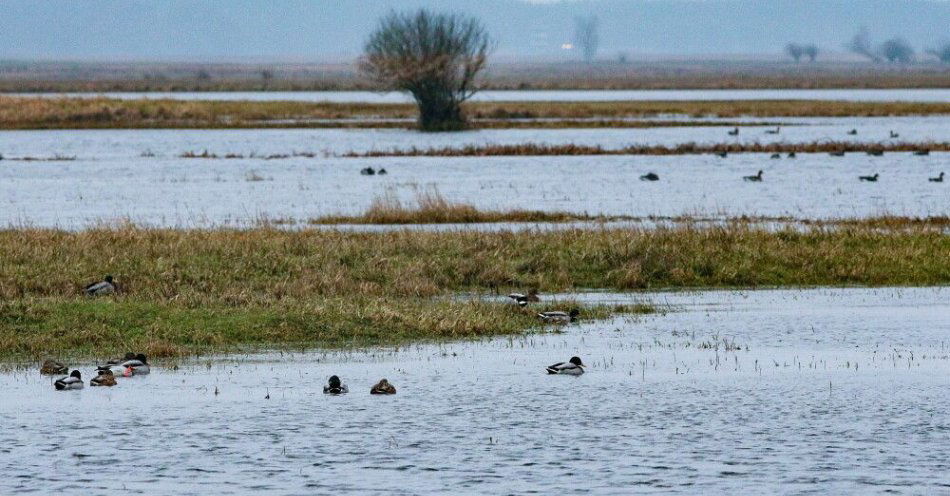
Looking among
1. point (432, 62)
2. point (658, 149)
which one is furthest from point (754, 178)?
point (432, 62)

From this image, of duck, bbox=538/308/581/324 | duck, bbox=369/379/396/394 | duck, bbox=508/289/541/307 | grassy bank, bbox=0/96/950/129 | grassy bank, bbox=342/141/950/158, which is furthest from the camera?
grassy bank, bbox=0/96/950/129

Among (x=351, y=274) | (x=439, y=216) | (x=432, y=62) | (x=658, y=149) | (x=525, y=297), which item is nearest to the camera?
(x=525, y=297)

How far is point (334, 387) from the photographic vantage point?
1816 centimetres

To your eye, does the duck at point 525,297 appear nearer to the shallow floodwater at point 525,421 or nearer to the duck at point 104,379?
the shallow floodwater at point 525,421

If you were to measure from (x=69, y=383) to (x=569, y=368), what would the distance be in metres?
6.04

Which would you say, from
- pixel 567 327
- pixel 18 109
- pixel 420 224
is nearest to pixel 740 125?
pixel 18 109

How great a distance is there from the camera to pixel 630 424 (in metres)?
16.8

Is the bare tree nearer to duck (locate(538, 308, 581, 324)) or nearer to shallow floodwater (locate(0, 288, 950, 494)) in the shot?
duck (locate(538, 308, 581, 324))

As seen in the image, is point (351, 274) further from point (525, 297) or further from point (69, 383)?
point (69, 383)

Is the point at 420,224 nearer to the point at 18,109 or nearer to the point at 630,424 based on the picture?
the point at 630,424

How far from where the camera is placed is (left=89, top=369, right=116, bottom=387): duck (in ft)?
60.2

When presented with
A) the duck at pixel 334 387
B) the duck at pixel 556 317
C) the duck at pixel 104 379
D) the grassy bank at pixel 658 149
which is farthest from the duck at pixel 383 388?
the grassy bank at pixel 658 149

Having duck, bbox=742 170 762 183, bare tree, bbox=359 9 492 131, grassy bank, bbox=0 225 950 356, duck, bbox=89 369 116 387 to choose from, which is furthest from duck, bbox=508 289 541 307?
bare tree, bbox=359 9 492 131

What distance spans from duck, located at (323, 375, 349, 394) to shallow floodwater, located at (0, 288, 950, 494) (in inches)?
5.3
